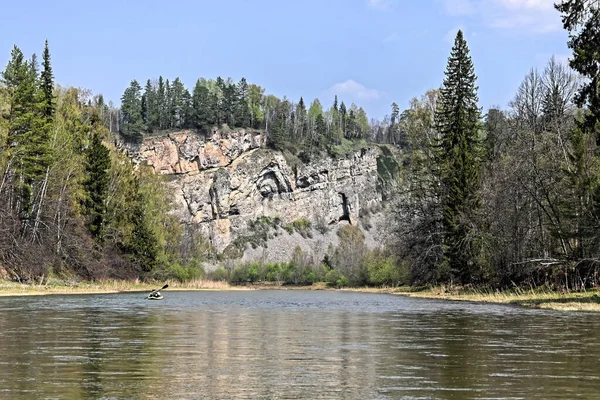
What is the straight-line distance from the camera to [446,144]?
6919 cm

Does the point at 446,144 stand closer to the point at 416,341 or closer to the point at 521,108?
the point at 521,108

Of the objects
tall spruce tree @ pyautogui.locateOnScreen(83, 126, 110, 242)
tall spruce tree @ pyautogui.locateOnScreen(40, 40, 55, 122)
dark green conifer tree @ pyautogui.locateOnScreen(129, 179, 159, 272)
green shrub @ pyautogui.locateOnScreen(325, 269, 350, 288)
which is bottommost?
green shrub @ pyautogui.locateOnScreen(325, 269, 350, 288)

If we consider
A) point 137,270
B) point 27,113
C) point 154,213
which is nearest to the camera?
point 27,113

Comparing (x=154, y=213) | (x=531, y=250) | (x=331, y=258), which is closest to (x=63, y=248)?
(x=154, y=213)

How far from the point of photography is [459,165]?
6619 centimetres

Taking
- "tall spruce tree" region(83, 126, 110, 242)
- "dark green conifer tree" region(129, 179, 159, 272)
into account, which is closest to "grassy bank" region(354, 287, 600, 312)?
"dark green conifer tree" region(129, 179, 159, 272)

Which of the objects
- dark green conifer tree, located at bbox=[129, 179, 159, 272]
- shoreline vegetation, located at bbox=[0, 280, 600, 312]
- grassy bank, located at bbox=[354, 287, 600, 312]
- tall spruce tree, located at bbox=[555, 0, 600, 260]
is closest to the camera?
tall spruce tree, located at bbox=[555, 0, 600, 260]

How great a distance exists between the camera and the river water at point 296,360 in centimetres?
1295

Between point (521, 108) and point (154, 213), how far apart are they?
2068 inches

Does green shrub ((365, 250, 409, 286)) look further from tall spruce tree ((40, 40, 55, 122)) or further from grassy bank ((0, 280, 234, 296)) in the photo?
tall spruce tree ((40, 40, 55, 122))

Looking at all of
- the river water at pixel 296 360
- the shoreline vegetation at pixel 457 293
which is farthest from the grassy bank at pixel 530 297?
the river water at pixel 296 360

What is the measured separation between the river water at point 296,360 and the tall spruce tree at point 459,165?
110 feet

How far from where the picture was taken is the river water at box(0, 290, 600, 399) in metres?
13.0

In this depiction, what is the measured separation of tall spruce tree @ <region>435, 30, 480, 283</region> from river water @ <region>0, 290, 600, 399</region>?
110 ft
